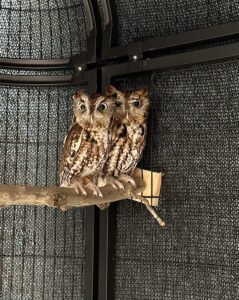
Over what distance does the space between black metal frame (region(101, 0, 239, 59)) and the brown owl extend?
4.7 inches

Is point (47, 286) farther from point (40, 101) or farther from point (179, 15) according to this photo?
point (179, 15)

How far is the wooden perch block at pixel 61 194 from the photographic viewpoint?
1.05m

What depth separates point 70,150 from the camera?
1396mm

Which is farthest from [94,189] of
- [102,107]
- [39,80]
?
[39,80]

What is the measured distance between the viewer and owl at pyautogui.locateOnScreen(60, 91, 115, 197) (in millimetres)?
1363

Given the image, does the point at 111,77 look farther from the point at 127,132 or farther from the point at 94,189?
the point at 94,189

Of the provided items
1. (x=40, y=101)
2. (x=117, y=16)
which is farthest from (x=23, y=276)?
(x=117, y=16)

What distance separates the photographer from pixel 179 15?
55.2 inches

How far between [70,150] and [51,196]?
28 centimetres

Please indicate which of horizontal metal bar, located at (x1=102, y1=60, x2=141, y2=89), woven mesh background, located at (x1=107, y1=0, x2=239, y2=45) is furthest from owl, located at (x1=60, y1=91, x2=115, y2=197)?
woven mesh background, located at (x1=107, y1=0, x2=239, y2=45)

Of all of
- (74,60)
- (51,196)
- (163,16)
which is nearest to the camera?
(51,196)

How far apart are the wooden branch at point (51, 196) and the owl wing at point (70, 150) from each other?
0.13 metres

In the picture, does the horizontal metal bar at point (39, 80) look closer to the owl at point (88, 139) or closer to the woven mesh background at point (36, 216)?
the woven mesh background at point (36, 216)

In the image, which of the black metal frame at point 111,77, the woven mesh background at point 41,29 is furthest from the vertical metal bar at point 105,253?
the woven mesh background at point 41,29
